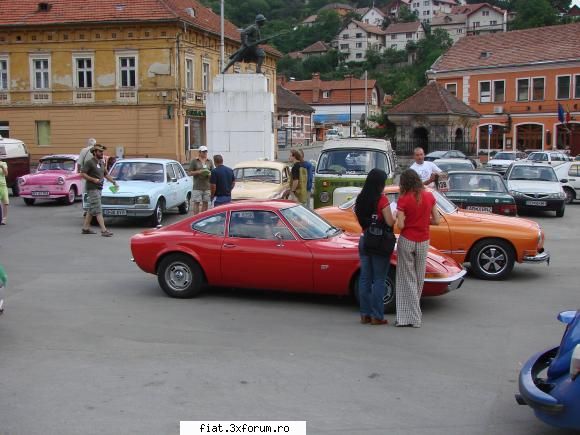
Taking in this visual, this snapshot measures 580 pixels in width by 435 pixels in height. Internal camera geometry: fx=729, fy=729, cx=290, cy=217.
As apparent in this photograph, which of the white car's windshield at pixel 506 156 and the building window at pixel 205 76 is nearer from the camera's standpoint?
the white car's windshield at pixel 506 156

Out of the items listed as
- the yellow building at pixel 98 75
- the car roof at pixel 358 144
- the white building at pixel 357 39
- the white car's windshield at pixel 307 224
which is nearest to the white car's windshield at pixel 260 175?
the car roof at pixel 358 144

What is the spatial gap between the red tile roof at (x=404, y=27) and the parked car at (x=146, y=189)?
471ft

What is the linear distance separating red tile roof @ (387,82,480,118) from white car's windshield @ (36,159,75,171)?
30201mm

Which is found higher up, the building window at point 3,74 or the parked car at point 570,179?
the building window at point 3,74

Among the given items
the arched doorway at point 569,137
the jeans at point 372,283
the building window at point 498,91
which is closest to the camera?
the jeans at point 372,283

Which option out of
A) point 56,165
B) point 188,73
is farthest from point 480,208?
point 188,73

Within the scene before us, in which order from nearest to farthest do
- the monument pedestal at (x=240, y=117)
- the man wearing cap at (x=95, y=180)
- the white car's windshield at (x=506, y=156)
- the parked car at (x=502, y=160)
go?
1. the man wearing cap at (x=95, y=180)
2. the monument pedestal at (x=240, y=117)
3. the parked car at (x=502, y=160)
4. the white car's windshield at (x=506, y=156)

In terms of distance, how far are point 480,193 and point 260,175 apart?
542 cm

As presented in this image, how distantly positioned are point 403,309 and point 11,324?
4.48m

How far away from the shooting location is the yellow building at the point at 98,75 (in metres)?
43.6

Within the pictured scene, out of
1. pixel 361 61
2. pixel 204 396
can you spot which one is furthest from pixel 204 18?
pixel 361 61

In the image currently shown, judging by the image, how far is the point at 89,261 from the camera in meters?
12.8

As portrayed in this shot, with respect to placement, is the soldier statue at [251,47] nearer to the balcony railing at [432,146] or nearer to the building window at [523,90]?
the balcony railing at [432,146]

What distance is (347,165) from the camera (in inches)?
684
